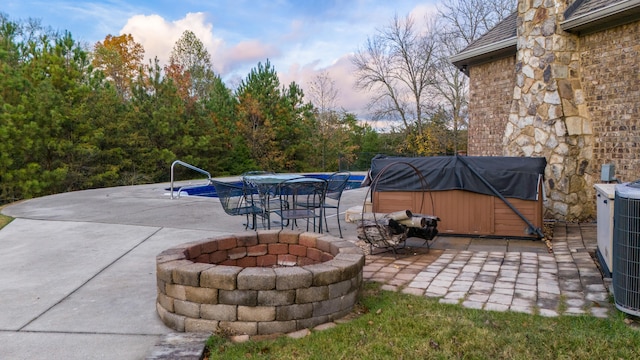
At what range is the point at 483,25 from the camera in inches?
838

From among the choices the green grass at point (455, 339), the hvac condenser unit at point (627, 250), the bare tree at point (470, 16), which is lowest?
the green grass at point (455, 339)

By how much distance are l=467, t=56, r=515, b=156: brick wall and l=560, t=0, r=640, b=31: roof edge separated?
65.0 inches

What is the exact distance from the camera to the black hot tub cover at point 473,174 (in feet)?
18.0

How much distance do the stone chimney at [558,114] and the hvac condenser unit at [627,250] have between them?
14.6 ft

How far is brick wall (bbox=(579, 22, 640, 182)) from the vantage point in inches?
242

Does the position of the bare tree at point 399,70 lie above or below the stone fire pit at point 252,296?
above

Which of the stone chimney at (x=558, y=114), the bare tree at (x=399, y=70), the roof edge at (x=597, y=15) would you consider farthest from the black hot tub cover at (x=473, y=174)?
the bare tree at (x=399, y=70)

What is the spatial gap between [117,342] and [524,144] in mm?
6846

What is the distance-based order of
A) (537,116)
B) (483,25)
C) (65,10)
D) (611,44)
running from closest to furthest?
(611,44) < (537,116) < (65,10) < (483,25)

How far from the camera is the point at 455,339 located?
2502mm

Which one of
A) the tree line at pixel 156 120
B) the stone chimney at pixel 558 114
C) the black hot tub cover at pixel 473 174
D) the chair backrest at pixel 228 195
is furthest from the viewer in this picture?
the tree line at pixel 156 120

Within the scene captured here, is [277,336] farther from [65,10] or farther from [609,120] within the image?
[65,10]

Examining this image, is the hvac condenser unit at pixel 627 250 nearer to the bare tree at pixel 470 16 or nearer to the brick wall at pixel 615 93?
the brick wall at pixel 615 93

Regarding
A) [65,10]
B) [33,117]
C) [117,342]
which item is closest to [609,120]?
[117,342]
